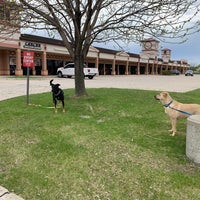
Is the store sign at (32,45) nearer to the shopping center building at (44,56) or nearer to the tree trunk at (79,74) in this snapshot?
the shopping center building at (44,56)

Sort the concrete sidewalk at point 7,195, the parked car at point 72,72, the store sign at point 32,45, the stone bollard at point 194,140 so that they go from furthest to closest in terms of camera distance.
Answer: the store sign at point 32,45 < the parked car at point 72,72 < the stone bollard at point 194,140 < the concrete sidewalk at point 7,195

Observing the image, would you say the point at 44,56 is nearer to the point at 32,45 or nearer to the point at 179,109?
the point at 32,45

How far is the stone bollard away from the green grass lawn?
15 cm

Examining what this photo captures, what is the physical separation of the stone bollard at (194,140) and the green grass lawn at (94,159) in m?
0.15

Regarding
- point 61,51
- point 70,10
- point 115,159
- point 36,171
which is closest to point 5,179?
point 36,171

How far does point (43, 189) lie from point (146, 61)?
63.1 meters

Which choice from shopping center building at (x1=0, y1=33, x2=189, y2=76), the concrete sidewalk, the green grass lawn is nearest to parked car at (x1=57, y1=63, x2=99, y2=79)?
shopping center building at (x1=0, y1=33, x2=189, y2=76)

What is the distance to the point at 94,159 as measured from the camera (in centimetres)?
416

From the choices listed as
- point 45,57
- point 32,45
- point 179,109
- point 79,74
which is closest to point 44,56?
point 45,57

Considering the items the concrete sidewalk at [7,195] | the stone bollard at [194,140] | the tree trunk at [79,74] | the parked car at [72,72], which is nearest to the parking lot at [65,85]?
the tree trunk at [79,74]

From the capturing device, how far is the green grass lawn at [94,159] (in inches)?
129

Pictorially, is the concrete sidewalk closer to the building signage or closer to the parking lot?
the parking lot

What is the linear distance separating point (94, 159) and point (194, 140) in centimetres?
167

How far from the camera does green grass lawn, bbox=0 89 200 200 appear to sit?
10.8 ft
